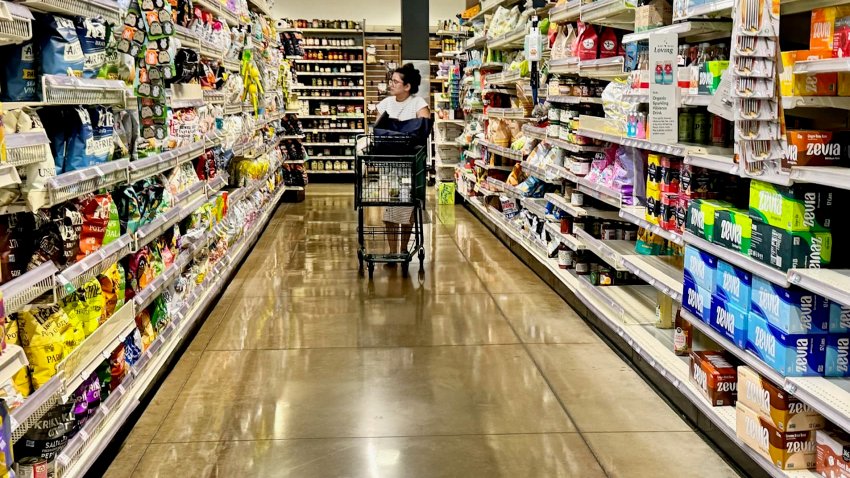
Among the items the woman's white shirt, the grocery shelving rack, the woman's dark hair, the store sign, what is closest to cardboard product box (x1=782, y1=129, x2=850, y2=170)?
the store sign

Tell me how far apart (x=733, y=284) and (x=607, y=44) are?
8.74 feet

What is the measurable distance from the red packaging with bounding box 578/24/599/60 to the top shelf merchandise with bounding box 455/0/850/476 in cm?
1

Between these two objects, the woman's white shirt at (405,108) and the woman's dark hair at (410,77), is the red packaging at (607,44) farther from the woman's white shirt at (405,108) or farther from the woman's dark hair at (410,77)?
the woman's dark hair at (410,77)

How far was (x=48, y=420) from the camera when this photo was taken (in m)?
2.73

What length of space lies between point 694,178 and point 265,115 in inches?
244

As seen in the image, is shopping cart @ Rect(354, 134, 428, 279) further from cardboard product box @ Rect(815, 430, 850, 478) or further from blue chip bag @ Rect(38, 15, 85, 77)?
cardboard product box @ Rect(815, 430, 850, 478)

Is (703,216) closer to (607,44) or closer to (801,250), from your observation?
(801,250)

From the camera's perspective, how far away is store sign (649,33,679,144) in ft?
12.1

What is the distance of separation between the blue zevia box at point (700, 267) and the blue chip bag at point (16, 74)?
2554 millimetres

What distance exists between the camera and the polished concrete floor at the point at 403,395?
3283 mm

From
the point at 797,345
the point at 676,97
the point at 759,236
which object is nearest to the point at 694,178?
the point at 676,97

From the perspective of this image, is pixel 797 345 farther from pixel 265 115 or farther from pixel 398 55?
pixel 398 55

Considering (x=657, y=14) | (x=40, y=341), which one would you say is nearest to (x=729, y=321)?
(x=657, y=14)

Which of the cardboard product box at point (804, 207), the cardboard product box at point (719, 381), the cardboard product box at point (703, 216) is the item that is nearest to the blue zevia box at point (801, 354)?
the cardboard product box at point (804, 207)
